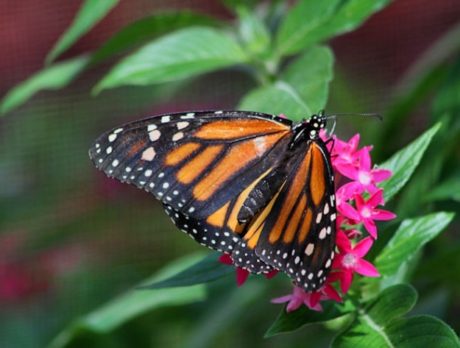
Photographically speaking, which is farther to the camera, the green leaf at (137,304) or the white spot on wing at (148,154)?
the green leaf at (137,304)

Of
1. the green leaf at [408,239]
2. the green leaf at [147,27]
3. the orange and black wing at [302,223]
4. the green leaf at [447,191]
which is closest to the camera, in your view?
the orange and black wing at [302,223]

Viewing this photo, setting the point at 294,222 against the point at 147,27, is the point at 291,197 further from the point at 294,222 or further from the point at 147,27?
the point at 147,27

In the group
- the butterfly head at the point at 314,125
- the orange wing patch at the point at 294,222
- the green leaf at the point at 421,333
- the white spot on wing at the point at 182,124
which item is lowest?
the green leaf at the point at 421,333

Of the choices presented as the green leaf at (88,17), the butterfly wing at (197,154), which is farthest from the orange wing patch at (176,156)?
the green leaf at (88,17)

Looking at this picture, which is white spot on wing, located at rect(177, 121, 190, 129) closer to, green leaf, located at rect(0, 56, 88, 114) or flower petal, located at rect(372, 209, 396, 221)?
flower petal, located at rect(372, 209, 396, 221)

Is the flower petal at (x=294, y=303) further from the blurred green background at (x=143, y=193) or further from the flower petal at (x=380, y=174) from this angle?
the blurred green background at (x=143, y=193)

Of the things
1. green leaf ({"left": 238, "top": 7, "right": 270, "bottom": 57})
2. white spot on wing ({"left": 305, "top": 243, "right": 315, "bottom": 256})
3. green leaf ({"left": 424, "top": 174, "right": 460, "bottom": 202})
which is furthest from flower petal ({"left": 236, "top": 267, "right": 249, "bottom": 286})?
green leaf ({"left": 238, "top": 7, "right": 270, "bottom": 57})
